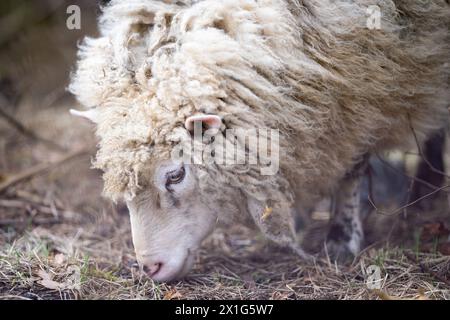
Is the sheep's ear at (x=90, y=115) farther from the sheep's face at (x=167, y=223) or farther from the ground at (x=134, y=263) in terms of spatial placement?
the ground at (x=134, y=263)

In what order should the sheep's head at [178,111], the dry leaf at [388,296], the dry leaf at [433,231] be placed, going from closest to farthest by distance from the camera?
the dry leaf at [388,296] → the sheep's head at [178,111] → the dry leaf at [433,231]

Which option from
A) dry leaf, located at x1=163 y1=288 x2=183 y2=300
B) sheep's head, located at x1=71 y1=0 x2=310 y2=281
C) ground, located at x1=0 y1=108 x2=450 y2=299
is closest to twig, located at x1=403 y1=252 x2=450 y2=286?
ground, located at x1=0 y1=108 x2=450 y2=299

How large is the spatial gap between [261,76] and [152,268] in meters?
1.18

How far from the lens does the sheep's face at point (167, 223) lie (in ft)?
9.45

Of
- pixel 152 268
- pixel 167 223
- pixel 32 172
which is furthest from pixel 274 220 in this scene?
pixel 32 172

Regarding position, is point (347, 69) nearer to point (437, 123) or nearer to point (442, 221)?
point (437, 123)

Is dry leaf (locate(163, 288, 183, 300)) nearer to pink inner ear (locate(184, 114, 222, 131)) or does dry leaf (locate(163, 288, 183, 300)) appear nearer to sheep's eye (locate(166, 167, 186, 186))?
sheep's eye (locate(166, 167, 186, 186))

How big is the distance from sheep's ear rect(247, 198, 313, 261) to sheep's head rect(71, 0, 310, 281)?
11 mm

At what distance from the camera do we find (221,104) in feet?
8.88

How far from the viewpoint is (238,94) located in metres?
2.74

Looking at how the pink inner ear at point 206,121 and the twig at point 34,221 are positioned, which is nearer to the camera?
the pink inner ear at point 206,121

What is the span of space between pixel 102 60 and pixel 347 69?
131 cm

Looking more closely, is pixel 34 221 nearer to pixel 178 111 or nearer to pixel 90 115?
pixel 90 115

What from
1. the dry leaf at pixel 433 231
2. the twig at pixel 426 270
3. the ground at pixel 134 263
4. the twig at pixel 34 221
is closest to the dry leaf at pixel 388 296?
the ground at pixel 134 263
